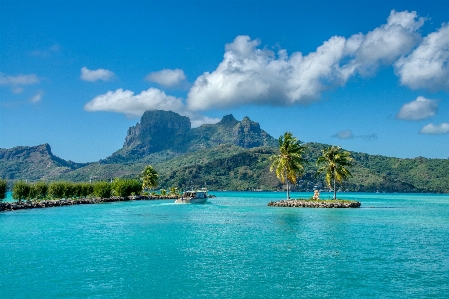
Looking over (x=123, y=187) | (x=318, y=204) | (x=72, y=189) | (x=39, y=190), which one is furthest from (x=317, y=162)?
(x=123, y=187)

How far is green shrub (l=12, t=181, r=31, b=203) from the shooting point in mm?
102606

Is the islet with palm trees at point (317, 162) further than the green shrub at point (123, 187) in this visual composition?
No

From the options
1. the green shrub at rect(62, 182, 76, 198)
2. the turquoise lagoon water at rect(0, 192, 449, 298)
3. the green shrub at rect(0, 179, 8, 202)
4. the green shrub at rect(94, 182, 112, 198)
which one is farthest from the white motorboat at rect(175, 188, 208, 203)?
the turquoise lagoon water at rect(0, 192, 449, 298)

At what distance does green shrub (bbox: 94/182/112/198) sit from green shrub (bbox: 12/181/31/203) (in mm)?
30437

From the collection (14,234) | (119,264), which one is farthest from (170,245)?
(14,234)

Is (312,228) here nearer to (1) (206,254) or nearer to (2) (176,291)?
(1) (206,254)

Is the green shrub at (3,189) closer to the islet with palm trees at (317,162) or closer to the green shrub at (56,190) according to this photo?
the green shrub at (56,190)

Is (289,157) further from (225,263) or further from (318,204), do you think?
(225,263)

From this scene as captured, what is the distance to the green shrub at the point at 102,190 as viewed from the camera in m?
136

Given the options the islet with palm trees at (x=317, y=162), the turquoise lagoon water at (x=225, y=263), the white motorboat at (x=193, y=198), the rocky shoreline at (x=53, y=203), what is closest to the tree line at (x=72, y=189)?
the rocky shoreline at (x=53, y=203)

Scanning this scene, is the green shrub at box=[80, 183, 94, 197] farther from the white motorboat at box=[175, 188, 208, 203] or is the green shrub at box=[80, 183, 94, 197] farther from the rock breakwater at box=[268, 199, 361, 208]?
the rock breakwater at box=[268, 199, 361, 208]

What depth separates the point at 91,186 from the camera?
13962cm

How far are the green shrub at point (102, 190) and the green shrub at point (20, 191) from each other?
30.4 metres

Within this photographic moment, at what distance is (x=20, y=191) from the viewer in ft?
338
